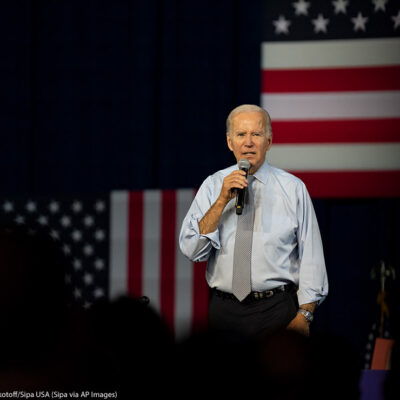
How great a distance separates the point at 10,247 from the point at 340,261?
3569 mm

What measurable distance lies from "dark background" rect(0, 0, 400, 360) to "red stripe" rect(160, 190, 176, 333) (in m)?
0.16

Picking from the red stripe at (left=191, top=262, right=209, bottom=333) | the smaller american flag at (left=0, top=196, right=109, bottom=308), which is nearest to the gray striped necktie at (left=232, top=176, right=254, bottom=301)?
the red stripe at (left=191, top=262, right=209, bottom=333)

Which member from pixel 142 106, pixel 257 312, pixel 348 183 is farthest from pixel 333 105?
pixel 257 312

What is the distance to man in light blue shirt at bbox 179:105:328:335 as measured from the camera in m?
2.41

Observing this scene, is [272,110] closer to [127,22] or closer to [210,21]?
[210,21]

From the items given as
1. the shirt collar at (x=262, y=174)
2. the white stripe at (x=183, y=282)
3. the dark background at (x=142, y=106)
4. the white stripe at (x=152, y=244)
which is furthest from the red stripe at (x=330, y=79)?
the shirt collar at (x=262, y=174)

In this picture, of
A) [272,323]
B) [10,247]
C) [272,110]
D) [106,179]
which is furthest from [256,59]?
[10,247]

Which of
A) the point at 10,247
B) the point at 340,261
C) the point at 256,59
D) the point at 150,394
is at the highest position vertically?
the point at 256,59

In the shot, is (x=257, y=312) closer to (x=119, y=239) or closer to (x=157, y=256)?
(x=157, y=256)

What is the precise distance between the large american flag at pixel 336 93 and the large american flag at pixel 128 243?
2.53 ft

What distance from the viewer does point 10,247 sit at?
76cm

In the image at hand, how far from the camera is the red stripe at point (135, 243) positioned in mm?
4203

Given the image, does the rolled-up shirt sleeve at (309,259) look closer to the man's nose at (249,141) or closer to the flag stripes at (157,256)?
the man's nose at (249,141)

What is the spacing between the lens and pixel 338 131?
13.6 ft
